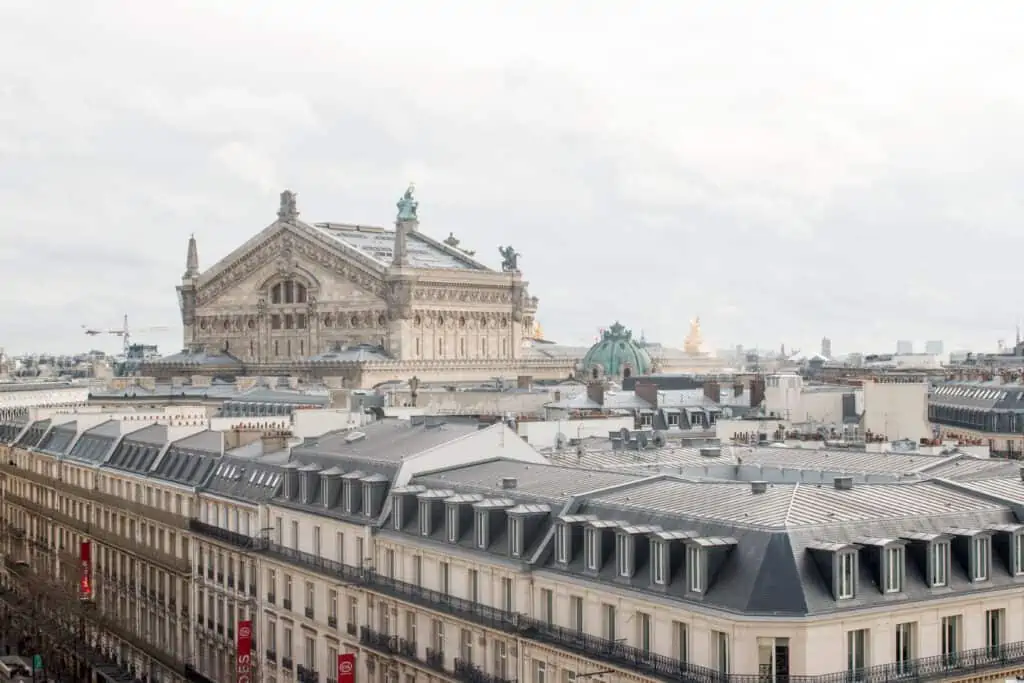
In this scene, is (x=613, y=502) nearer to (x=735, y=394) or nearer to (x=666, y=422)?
(x=666, y=422)

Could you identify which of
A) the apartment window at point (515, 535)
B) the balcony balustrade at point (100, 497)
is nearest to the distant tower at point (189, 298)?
the balcony balustrade at point (100, 497)

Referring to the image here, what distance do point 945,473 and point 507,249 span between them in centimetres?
9857

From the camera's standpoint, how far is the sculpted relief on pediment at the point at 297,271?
443 feet

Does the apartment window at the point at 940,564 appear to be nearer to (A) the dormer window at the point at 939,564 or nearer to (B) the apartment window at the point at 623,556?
(A) the dormer window at the point at 939,564

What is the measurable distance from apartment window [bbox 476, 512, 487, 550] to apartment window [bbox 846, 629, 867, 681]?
11.1 metres

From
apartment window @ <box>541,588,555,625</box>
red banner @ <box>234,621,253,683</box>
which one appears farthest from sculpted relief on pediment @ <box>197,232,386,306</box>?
apartment window @ <box>541,588,555,625</box>

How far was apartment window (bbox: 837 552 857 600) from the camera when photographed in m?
33.5

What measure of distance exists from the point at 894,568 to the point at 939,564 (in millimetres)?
1293

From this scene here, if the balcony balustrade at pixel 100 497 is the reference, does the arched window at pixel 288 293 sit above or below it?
above

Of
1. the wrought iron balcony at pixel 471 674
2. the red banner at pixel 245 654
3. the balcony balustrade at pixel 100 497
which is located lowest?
the red banner at pixel 245 654

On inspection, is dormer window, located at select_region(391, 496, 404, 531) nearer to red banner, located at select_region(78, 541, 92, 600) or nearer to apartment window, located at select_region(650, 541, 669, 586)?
apartment window, located at select_region(650, 541, 669, 586)

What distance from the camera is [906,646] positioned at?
34562 mm

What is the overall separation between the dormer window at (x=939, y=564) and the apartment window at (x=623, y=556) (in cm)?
601

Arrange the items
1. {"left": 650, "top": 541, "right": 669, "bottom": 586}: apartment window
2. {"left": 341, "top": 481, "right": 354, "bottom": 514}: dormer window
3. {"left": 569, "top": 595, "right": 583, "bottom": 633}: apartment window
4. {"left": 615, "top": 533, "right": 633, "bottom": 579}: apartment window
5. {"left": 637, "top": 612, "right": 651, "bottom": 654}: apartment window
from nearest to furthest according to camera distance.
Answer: {"left": 650, "top": 541, "right": 669, "bottom": 586}: apartment window, {"left": 637, "top": 612, "right": 651, "bottom": 654}: apartment window, {"left": 615, "top": 533, "right": 633, "bottom": 579}: apartment window, {"left": 569, "top": 595, "right": 583, "bottom": 633}: apartment window, {"left": 341, "top": 481, "right": 354, "bottom": 514}: dormer window
